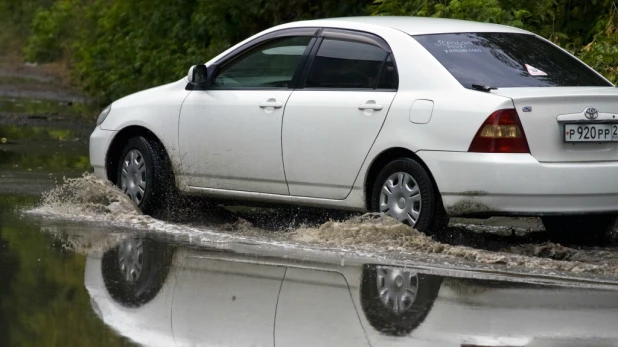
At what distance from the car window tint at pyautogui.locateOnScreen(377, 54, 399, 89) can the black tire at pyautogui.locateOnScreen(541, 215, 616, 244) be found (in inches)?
61.3

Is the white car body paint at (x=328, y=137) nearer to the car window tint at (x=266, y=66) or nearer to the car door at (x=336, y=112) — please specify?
the car door at (x=336, y=112)

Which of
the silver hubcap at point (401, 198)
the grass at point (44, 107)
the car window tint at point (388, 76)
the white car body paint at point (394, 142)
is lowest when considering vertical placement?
the grass at point (44, 107)

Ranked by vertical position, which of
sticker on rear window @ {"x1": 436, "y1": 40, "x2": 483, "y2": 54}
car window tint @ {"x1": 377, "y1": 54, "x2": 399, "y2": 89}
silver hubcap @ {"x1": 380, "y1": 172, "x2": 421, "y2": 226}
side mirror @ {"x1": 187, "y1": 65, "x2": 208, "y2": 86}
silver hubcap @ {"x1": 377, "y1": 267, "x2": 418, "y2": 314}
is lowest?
silver hubcap @ {"x1": 377, "y1": 267, "x2": 418, "y2": 314}

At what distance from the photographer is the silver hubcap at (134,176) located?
10703mm

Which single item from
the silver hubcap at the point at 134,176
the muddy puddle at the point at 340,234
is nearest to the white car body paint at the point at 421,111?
the muddy puddle at the point at 340,234

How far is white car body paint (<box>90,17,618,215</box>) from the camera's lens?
862 cm

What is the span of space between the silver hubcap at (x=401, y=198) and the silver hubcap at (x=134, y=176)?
7.45 ft

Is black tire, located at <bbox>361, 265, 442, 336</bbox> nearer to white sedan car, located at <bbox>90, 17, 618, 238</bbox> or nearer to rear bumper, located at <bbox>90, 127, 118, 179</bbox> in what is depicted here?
white sedan car, located at <bbox>90, 17, 618, 238</bbox>

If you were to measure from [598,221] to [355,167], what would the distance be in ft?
5.99

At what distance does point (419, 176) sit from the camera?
891 cm

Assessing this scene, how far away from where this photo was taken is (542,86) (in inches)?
357

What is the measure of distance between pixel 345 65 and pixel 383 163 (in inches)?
32.0

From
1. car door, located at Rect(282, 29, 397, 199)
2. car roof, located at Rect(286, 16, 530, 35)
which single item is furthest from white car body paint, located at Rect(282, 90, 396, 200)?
car roof, located at Rect(286, 16, 530, 35)

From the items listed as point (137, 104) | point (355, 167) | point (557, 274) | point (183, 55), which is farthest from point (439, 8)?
point (183, 55)
